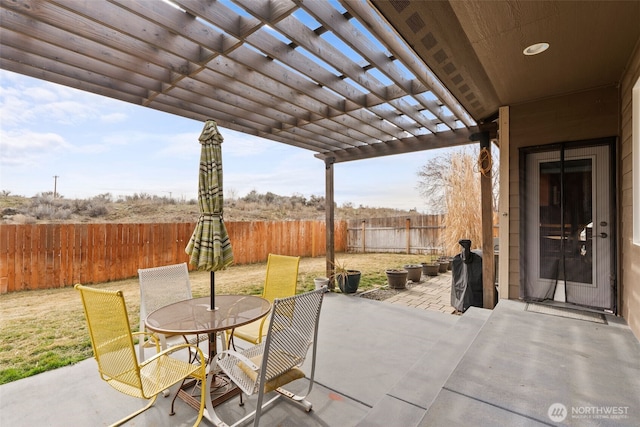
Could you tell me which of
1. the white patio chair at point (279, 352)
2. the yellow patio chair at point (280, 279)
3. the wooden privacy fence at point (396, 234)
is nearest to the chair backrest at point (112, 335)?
the white patio chair at point (279, 352)

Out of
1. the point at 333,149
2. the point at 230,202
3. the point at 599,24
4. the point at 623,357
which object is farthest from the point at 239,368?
the point at 230,202

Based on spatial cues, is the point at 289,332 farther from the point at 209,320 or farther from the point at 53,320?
the point at 53,320

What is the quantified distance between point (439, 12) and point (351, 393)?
2863 mm

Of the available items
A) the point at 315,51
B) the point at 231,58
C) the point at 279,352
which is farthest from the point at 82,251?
the point at 315,51

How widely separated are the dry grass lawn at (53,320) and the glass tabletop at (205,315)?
1419mm

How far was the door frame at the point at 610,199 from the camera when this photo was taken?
9.77 ft

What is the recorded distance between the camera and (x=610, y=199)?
2.99 m

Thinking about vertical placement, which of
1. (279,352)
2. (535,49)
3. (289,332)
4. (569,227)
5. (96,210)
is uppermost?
(535,49)

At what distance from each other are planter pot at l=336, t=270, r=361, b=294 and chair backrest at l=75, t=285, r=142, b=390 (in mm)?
3920

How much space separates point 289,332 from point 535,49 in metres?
2.92

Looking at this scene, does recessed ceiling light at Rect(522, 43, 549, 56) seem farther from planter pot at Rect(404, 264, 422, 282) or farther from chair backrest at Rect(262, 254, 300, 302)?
planter pot at Rect(404, 264, 422, 282)

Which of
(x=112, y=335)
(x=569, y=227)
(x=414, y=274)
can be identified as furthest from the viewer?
(x=414, y=274)

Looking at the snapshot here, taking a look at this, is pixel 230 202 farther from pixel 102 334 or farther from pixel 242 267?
pixel 102 334

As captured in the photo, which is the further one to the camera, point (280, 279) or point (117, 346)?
point (280, 279)
